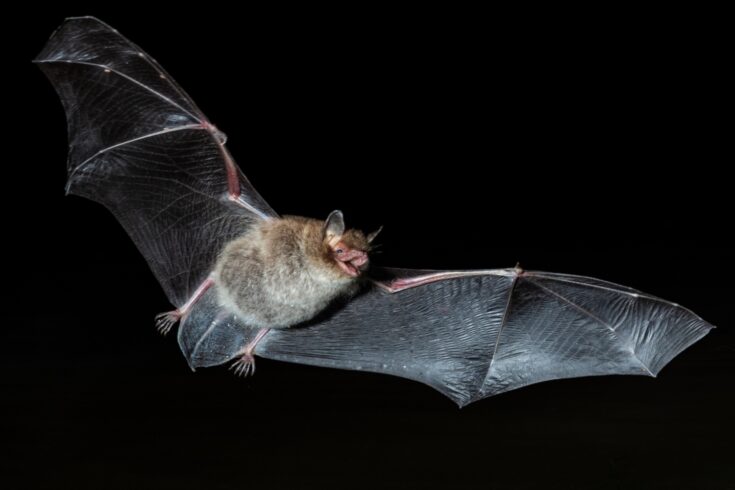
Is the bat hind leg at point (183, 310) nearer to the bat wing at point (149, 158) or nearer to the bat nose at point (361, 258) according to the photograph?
the bat wing at point (149, 158)

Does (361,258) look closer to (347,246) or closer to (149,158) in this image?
(347,246)

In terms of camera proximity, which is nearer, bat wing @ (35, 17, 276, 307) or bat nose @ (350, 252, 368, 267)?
bat nose @ (350, 252, 368, 267)

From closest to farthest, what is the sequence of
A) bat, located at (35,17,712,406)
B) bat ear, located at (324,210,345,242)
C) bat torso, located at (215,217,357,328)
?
bat ear, located at (324,210,345,242) → bat torso, located at (215,217,357,328) → bat, located at (35,17,712,406)

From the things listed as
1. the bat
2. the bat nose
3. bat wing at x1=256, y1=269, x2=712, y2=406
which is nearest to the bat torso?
the bat

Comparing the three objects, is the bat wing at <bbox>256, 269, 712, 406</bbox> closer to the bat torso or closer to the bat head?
the bat torso

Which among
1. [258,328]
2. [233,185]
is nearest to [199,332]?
[258,328]

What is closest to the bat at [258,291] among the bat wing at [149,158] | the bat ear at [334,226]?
the bat wing at [149,158]

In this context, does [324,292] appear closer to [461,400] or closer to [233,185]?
[233,185]

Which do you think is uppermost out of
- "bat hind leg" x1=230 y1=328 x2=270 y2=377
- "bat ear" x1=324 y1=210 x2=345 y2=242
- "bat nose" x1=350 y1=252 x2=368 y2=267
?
"bat ear" x1=324 y1=210 x2=345 y2=242
